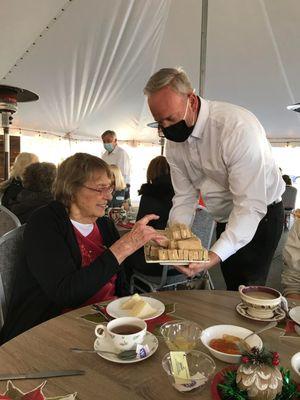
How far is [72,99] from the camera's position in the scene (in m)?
7.36

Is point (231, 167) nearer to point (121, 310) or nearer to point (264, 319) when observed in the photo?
point (264, 319)

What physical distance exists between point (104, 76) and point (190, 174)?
16.8ft

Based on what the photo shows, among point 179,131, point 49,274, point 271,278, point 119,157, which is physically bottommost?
point 271,278

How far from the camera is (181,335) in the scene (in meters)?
1.00

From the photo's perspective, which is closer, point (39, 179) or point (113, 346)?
point (113, 346)

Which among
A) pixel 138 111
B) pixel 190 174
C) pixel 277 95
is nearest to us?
pixel 190 174

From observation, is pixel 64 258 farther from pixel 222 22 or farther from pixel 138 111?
pixel 138 111

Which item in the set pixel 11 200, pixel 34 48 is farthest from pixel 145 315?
pixel 34 48

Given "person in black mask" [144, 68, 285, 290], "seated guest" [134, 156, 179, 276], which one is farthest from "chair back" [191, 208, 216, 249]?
"person in black mask" [144, 68, 285, 290]

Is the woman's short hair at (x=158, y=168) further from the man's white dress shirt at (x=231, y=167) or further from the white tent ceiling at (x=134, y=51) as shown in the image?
the white tent ceiling at (x=134, y=51)

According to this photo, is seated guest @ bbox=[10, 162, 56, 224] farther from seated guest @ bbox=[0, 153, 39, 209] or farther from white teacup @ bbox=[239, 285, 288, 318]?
white teacup @ bbox=[239, 285, 288, 318]

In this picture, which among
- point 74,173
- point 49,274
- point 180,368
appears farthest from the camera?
point 74,173

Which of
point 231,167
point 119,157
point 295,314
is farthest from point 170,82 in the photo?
point 119,157

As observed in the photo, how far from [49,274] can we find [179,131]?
937 millimetres
